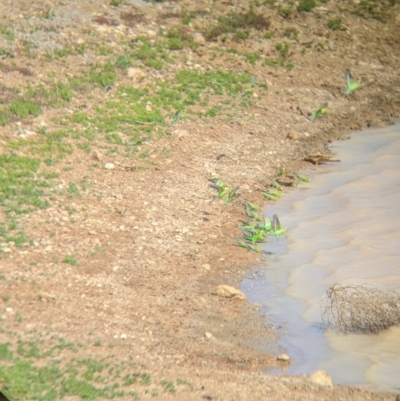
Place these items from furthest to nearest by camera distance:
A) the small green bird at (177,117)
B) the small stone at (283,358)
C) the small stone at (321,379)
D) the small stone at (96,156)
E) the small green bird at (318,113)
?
the small green bird at (318,113), the small green bird at (177,117), the small stone at (96,156), the small stone at (283,358), the small stone at (321,379)

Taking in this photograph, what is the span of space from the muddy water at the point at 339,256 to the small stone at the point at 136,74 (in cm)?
219

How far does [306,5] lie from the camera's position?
12.3 metres

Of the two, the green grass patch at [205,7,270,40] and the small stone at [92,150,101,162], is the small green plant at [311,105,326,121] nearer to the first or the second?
the green grass patch at [205,7,270,40]

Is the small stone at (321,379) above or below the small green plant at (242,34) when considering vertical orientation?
below

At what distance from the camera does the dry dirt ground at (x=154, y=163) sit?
18.3 ft

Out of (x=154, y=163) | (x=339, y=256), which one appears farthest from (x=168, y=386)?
(x=154, y=163)

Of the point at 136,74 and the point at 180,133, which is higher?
the point at 136,74

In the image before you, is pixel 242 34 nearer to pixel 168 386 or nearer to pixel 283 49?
pixel 283 49

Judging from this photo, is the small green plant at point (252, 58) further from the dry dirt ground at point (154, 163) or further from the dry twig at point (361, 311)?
the dry twig at point (361, 311)

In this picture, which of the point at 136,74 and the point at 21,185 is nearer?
the point at 21,185

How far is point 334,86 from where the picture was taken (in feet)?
36.0

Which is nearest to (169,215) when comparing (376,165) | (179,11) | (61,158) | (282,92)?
A: (61,158)

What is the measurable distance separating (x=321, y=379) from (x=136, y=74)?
5.33 meters

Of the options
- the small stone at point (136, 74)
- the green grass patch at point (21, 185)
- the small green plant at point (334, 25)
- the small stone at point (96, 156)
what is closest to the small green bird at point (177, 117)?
the small stone at point (136, 74)
